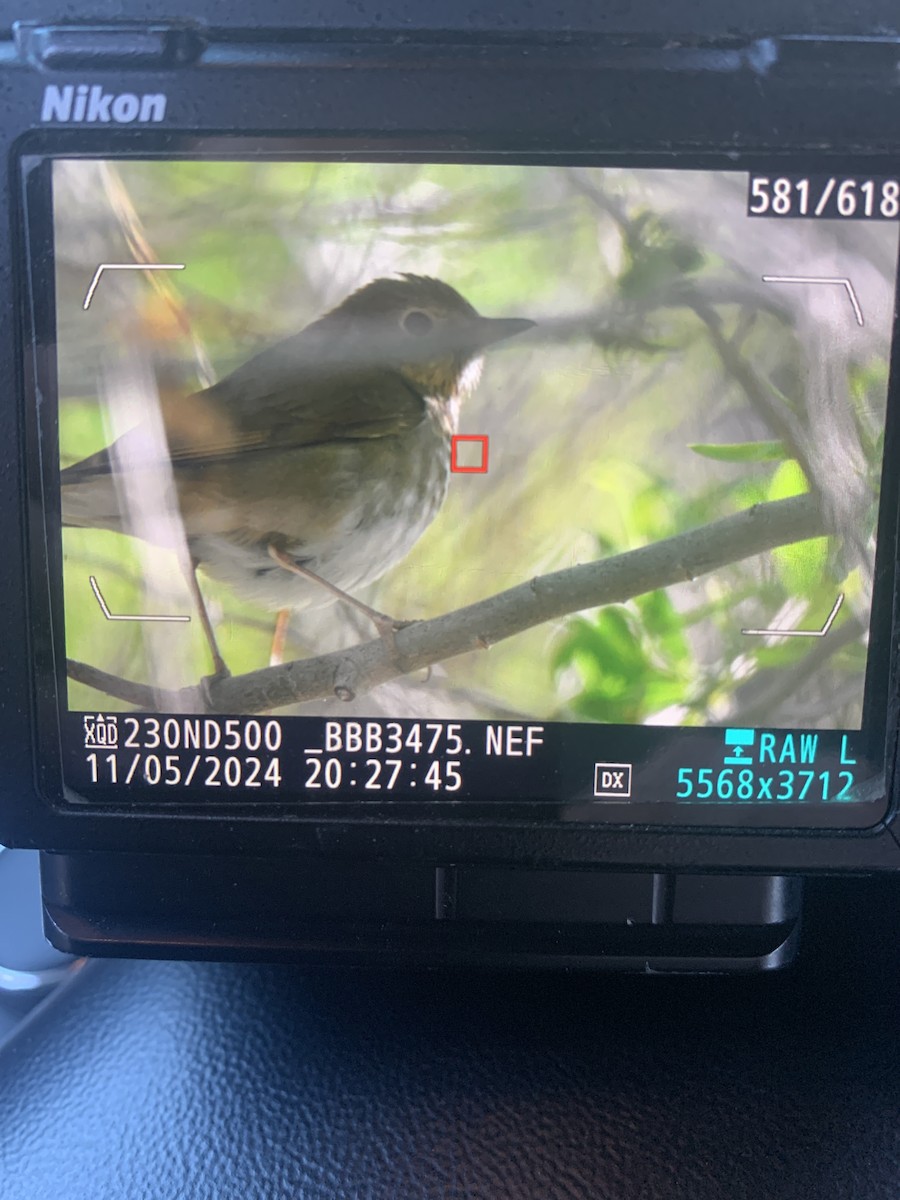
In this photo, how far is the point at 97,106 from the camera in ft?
1.51

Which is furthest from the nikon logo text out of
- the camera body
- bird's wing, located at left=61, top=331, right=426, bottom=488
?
bird's wing, located at left=61, top=331, right=426, bottom=488

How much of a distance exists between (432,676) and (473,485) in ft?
0.30

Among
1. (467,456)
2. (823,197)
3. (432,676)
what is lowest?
(432,676)

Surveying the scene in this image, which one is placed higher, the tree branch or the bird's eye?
the bird's eye

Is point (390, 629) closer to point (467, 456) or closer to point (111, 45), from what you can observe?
point (467, 456)

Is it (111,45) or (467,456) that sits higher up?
(111,45)

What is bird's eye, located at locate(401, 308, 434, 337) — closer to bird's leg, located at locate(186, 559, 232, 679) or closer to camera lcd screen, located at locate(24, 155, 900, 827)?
camera lcd screen, located at locate(24, 155, 900, 827)

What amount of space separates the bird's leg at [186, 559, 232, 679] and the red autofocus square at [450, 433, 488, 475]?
135 millimetres

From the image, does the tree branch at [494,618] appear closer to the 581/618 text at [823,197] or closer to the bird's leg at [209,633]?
the bird's leg at [209,633]

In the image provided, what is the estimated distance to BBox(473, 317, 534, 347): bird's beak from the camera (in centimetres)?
47

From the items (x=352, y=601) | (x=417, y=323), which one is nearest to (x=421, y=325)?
(x=417, y=323)

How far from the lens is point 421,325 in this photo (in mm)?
465

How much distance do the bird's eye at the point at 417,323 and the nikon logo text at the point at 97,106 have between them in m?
0.14

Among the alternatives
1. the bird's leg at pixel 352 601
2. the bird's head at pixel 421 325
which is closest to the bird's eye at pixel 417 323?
the bird's head at pixel 421 325
